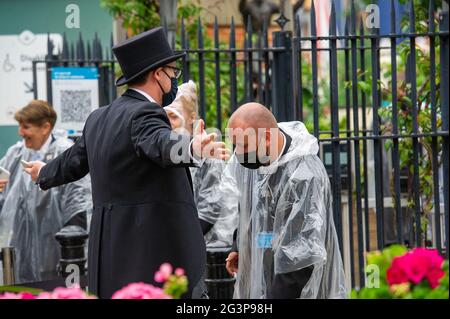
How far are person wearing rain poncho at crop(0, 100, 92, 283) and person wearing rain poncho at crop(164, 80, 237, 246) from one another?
1.85 meters

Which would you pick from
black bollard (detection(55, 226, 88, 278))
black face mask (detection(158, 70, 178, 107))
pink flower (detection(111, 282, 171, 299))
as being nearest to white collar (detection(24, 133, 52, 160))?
black bollard (detection(55, 226, 88, 278))

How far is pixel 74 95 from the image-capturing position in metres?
8.18

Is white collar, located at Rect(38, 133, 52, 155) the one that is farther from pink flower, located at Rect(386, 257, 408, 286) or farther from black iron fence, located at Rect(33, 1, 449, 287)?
pink flower, located at Rect(386, 257, 408, 286)

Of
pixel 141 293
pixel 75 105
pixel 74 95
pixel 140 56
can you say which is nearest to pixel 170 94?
pixel 140 56

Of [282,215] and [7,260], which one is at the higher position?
[282,215]

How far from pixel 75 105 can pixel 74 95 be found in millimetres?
151

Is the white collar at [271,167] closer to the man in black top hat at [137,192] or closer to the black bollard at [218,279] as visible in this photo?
the man in black top hat at [137,192]

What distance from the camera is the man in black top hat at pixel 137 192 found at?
4641 millimetres

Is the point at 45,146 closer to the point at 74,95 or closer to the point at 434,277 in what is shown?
the point at 74,95

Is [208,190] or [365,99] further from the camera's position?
[365,99]

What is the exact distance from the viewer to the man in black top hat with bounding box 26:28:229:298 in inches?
183

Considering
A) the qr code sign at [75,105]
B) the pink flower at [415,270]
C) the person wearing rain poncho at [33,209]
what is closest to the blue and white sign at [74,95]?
the qr code sign at [75,105]

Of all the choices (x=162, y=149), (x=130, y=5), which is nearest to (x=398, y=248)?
(x=162, y=149)
